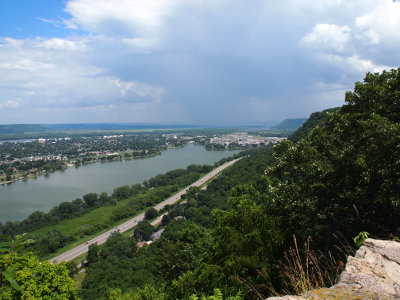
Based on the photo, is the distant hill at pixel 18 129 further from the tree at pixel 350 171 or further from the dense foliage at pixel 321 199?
the tree at pixel 350 171

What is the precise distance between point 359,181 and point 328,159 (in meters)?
0.81

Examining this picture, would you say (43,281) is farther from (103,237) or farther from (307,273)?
(103,237)

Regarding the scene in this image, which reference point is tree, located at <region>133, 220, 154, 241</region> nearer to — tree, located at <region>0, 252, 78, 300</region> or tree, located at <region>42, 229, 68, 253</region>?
tree, located at <region>42, 229, 68, 253</region>

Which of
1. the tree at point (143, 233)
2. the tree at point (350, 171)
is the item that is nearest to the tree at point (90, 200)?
the tree at point (143, 233)

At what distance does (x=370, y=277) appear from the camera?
5.85 ft

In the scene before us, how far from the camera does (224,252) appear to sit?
416 cm

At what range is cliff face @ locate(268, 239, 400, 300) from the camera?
5.29 ft

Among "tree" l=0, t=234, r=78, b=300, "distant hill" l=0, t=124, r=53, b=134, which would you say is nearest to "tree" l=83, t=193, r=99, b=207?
"tree" l=0, t=234, r=78, b=300

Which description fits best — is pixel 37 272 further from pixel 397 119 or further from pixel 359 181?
pixel 397 119

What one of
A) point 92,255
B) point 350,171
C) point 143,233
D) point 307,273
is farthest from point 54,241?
point 307,273

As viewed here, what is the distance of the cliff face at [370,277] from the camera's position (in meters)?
1.61

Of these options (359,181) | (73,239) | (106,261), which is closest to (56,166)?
(73,239)

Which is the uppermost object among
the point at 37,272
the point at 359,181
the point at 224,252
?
the point at 359,181

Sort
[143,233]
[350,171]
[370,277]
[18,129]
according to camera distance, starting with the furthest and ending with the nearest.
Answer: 1. [18,129]
2. [143,233]
3. [350,171]
4. [370,277]
